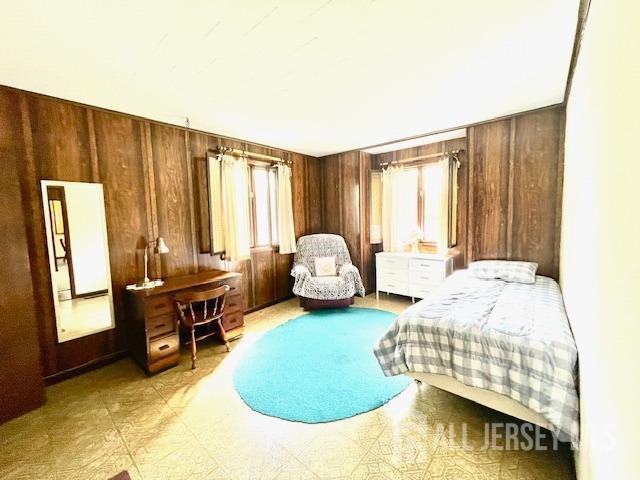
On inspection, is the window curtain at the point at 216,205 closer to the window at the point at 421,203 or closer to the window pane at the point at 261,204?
the window pane at the point at 261,204

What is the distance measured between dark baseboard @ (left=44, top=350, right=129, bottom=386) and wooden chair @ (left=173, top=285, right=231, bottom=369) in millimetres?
760

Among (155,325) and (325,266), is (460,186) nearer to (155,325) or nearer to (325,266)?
(325,266)

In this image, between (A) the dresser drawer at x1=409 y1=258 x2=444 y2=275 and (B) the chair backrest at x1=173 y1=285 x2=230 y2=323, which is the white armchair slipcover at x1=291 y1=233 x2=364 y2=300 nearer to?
(A) the dresser drawer at x1=409 y1=258 x2=444 y2=275

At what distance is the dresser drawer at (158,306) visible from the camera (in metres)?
2.36

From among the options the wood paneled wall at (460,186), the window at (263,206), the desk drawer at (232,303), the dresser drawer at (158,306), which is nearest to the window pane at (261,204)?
the window at (263,206)

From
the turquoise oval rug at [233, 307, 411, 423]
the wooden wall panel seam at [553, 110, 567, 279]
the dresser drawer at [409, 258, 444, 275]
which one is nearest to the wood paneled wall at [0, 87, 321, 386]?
the turquoise oval rug at [233, 307, 411, 423]

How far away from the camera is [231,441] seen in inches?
65.7

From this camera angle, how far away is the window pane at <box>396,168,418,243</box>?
435 centimetres

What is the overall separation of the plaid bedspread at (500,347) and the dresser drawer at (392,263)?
1.75m

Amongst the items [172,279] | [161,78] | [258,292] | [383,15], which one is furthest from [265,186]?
[383,15]

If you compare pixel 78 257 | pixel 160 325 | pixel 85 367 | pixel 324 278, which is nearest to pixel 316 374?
pixel 160 325

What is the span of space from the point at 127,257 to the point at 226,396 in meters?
1.75

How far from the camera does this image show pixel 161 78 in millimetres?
2041

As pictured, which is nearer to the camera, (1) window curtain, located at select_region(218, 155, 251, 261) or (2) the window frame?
(1) window curtain, located at select_region(218, 155, 251, 261)
